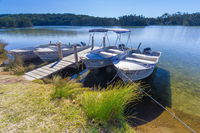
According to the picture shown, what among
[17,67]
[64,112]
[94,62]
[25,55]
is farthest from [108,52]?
[25,55]

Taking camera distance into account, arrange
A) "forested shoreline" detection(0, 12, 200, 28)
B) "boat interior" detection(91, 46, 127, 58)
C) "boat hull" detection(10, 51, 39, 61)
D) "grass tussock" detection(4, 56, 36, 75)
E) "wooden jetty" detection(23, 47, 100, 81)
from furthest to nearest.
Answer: "forested shoreline" detection(0, 12, 200, 28)
"boat hull" detection(10, 51, 39, 61)
"boat interior" detection(91, 46, 127, 58)
"grass tussock" detection(4, 56, 36, 75)
"wooden jetty" detection(23, 47, 100, 81)

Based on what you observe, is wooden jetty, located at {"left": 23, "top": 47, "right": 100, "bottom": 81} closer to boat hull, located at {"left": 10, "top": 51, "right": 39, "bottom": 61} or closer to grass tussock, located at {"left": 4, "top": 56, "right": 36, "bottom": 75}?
grass tussock, located at {"left": 4, "top": 56, "right": 36, "bottom": 75}

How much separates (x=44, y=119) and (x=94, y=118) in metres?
1.21

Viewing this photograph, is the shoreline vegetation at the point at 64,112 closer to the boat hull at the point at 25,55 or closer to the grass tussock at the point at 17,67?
the grass tussock at the point at 17,67

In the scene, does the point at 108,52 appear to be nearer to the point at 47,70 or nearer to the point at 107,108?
the point at 47,70

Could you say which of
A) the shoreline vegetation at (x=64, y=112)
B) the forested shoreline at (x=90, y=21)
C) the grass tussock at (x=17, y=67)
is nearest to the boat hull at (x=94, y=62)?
the shoreline vegetation at (x=64, y=112)

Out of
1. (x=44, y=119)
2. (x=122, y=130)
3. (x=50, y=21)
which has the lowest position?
(x=122, y=130)

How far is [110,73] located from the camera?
29.3 feet

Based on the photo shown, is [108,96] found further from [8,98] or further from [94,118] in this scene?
[8,98]

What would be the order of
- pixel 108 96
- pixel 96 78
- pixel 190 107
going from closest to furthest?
1. pixel 108 96
2. pixel 190 107
3. pixel 96 78

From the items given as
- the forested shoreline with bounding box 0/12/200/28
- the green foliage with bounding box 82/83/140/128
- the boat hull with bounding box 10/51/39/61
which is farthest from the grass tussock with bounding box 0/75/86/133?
the forested shoreline with bounding box 0/12/200/28

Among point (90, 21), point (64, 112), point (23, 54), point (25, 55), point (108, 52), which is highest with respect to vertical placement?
point (90, 21)

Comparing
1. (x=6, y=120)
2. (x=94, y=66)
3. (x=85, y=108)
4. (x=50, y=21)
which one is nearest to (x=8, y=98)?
(x=6, y=120)

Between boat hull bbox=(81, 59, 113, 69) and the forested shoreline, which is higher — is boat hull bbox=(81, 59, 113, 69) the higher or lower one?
the lower one
